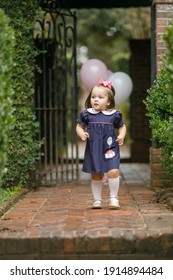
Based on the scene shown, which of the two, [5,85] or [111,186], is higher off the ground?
[5,85]

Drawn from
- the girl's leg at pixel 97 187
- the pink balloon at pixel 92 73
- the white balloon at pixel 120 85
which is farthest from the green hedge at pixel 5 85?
the white balloon at pixel 120 85

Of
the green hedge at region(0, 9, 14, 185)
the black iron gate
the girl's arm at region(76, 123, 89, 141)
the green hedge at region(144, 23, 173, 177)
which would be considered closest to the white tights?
the girl's arm at region(76, 123, 89, 141)

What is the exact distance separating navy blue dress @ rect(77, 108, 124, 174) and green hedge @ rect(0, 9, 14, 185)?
1198mm

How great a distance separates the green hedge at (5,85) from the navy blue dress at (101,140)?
1198 millimetres

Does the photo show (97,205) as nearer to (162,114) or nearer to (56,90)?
(162,114)

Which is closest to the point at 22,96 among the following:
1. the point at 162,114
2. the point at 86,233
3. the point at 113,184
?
the point at 162,114

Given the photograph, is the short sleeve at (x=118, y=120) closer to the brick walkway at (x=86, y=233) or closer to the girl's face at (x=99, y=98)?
the girl's face at (x=99, y=98)

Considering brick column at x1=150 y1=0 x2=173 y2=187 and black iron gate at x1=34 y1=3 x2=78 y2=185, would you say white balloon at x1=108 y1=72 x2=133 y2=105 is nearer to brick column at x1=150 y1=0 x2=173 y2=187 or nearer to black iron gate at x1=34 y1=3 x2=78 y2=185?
black iron gate at x1=34 y1=3 x2=78 y2=185

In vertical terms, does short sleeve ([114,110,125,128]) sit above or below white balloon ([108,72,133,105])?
below

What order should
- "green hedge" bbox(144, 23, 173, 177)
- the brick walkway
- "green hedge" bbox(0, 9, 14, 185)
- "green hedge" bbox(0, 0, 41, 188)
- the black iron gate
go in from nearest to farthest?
the brick walkway → "green hedge" bbox(0, 9, 14, 185) → "green hedge" bbox(144, 23, 173, 177) → "green hedge" bbox(0, 0, 41, 188) → the black iron gate

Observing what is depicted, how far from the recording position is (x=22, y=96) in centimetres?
819

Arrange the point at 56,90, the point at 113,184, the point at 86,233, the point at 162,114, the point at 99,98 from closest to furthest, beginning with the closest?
the point at 86,233
the point at 99,98
the point at 113,184
the point at 162,114
the point at 56,90

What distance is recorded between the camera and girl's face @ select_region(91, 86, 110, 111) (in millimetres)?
6277

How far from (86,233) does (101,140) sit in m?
1.49
